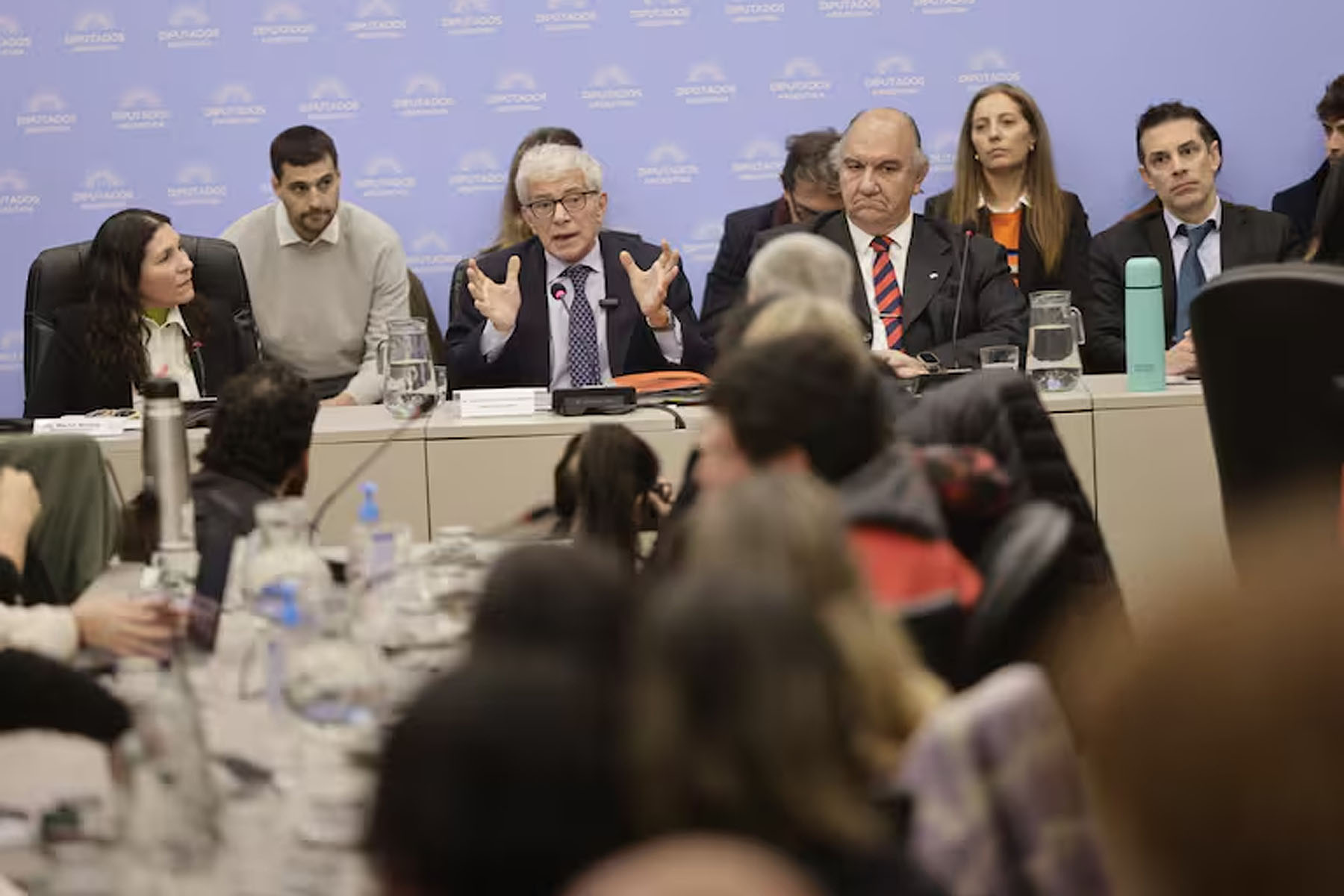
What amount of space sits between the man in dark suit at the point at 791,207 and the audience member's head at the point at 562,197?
80cm

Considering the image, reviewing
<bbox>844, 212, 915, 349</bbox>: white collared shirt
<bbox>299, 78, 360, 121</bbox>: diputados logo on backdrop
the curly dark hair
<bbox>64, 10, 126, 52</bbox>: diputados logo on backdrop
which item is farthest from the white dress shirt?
<bbox>64, 10, 126, 52</bbox>: diputados logo on backdrop

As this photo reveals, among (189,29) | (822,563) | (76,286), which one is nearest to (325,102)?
(189,29)

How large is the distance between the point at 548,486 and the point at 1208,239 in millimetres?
2517

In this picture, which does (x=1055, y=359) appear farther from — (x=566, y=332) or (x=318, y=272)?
(x=318, y=272)

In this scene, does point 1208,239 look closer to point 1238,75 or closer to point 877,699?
point 1238,75

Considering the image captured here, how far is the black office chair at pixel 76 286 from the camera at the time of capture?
5195mm

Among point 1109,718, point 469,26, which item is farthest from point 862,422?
point 469,26

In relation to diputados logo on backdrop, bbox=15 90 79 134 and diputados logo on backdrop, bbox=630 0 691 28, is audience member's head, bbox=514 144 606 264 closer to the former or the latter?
diputados logo on backdrop, bbox=630 0 691 28

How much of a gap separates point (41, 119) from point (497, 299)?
8.26 ft

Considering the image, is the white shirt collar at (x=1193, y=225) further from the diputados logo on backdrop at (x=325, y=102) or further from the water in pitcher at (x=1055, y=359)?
the diputados logo on backdrop at (x=325, y=102)

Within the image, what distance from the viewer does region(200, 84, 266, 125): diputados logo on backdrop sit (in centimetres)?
680

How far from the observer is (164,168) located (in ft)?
22.4

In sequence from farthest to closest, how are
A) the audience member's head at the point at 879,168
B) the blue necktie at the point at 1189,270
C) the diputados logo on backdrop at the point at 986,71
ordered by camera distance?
the diputados logo on backdrop at the point at 986,71
the blue necktie at the point at 1189,270
the audience member's head at the point at 879,168

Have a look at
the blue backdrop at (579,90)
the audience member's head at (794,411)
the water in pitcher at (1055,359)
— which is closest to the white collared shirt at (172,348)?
the blue backdrop at (579,90)
